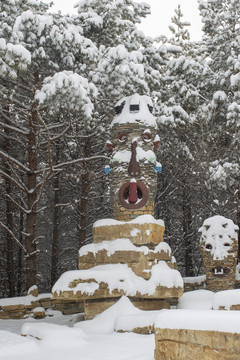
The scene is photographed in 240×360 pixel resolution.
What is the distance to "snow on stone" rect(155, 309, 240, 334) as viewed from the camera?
12.9 feet

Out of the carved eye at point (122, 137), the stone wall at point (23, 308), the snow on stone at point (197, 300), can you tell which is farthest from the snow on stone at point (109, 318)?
the carved eye at point (122, 137)

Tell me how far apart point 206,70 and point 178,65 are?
105 centimetres

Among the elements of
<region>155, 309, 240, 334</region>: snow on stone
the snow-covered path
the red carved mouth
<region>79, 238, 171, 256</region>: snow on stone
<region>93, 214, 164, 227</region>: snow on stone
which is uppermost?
the red carved mouth

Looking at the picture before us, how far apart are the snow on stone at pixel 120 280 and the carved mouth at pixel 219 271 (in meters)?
1.94

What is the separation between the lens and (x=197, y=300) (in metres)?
9.34

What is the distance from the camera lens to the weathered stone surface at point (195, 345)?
3.89m

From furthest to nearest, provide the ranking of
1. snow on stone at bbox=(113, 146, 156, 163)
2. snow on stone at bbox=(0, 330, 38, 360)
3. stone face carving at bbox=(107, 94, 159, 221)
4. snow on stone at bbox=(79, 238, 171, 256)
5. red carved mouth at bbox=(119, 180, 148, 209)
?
snow on stone at bbox=(113, 146, 156, 163), stone face carving at bbox=(107, 94, 159, 221), red carved mouth at bbox=(119, 180, 148, 209), snow on stone at bbox=(79, 238, 171, 256), snow on stone at bbox=(0, 330, 38, 360)

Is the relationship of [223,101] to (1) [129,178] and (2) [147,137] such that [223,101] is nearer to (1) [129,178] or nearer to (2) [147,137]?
(2) [147,137]

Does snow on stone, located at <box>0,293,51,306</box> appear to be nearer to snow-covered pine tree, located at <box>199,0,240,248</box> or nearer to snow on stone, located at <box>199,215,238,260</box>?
snow on stone, located at <box>199,215,238,260</box>

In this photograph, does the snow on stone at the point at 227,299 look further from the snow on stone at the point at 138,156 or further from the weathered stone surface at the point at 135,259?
the snow on stone at the point at 138,156

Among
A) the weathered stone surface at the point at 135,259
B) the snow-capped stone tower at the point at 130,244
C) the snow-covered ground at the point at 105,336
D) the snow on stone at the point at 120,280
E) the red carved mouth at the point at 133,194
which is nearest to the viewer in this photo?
the snow-covered ground at the point at 105,336

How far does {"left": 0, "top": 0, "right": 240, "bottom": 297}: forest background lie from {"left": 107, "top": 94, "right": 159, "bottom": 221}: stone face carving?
93 cm

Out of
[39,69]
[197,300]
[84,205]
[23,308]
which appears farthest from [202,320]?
[84,205]

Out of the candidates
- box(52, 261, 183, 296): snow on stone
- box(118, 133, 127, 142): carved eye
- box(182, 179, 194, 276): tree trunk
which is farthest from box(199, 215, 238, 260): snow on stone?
box(182, 179, 194, 276): tree trunk
